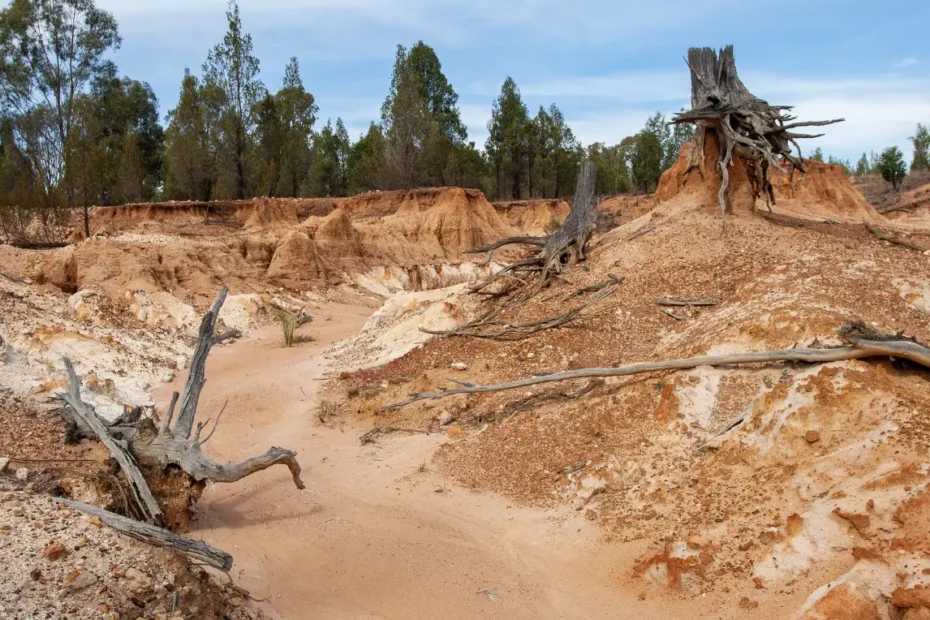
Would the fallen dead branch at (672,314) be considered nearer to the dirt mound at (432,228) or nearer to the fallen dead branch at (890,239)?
the fallen dead branch at (890,239)

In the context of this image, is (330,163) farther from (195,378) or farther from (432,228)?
(195,378)

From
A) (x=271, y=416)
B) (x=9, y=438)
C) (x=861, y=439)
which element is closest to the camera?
(x=861, y=439)

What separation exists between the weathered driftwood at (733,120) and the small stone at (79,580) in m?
8.98

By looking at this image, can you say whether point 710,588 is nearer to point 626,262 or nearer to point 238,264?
point 626,262

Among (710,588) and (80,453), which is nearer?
(710,588)

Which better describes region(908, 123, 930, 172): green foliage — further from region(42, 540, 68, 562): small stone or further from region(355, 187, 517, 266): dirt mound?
region(42, 540, 68, 562): small stone

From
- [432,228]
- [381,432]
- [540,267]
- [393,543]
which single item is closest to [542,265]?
[540,267]

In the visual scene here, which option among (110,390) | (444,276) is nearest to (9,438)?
(110,390)

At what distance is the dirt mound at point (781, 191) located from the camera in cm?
1070

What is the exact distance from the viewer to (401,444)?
8367 millimetres

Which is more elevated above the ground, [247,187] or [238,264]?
[247,187]

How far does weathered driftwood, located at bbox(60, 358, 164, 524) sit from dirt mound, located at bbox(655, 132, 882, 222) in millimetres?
8669

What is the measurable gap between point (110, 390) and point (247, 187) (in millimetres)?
24652

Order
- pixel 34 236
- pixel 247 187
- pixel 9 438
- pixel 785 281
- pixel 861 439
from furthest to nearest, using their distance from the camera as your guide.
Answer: pixel 247 187 < pixel 34 236 < pixel 785 281 < pixel 9 438 < pixel 861 439
